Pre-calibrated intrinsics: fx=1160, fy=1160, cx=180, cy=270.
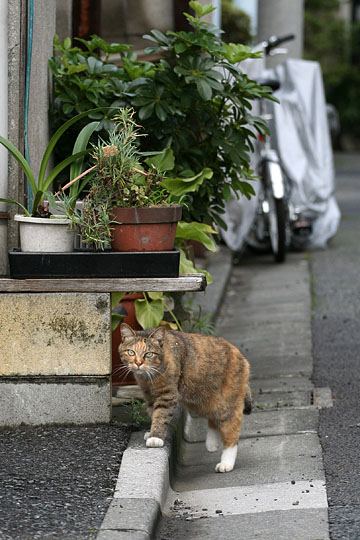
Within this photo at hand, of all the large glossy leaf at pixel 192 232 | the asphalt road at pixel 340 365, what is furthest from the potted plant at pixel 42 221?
the asphalt road at pixel 340 365

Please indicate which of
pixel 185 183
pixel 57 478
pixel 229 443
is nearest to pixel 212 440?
pixel 229 443

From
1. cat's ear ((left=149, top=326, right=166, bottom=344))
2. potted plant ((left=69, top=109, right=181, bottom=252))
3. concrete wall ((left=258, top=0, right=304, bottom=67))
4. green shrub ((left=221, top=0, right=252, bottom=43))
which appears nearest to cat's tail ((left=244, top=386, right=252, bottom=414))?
cat's ear ((left=149, top=326, right=166, bottom=344))

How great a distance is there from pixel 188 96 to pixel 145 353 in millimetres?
1978

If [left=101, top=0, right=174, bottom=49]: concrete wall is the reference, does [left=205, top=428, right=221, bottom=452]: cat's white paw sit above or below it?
below

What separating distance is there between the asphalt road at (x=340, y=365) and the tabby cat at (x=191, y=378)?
51 centimetres

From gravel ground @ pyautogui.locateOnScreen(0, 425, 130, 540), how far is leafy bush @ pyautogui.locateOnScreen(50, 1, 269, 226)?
1.71 metres

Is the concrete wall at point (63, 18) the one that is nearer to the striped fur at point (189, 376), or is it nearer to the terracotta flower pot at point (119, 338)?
the terracotta flower pot at point (119, 338)

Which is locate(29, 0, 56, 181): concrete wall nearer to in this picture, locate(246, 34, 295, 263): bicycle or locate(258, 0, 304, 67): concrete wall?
locate(246, 34, 295, 263): bicycle

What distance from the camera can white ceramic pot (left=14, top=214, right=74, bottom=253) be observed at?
5.71 metres

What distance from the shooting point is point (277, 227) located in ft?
37.6

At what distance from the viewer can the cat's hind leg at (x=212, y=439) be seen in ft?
19.2

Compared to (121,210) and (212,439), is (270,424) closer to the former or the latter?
(212,439)

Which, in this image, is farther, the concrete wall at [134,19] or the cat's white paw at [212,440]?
the concrete wall at [134,19]

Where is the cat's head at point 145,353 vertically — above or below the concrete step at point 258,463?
above
